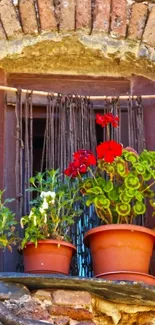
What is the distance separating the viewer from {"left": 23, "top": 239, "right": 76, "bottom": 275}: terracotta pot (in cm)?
409

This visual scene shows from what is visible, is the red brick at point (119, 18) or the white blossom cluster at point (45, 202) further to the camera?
the red brick at point (119, 18)

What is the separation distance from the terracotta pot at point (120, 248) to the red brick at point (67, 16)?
123cm

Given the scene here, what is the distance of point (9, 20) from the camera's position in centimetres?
481

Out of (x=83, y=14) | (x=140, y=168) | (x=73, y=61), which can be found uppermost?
(x=83, y=14)

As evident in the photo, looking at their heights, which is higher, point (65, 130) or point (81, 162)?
point (65, 130)

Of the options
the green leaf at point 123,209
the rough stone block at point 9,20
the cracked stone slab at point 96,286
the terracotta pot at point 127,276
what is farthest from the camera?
the rough stone block at point 9,20

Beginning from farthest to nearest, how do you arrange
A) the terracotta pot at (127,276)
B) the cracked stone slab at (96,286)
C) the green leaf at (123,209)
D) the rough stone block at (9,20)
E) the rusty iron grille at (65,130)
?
the rough stone block at (9,20) → the rusty iron grille at (65,130) → the green leaf at (123,209) → the terracotta pot at (127,276) → the cracked stone slab at (96,286)

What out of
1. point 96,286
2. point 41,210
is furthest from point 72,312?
point 41,210

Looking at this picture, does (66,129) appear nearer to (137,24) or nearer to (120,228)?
(137,24)

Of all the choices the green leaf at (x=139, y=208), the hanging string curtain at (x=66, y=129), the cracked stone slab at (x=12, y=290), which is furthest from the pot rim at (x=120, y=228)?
the hanging string curtain at (x=66, y=129)

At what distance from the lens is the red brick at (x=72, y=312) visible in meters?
3.86

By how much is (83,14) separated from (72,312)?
Result: 1.72m

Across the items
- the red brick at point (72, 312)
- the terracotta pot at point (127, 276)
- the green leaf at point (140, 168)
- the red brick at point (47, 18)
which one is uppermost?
the red brick at point (47, 18)

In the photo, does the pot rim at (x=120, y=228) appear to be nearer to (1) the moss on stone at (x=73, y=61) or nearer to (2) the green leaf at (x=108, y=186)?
(2) the green leaf at (x=108, y=186)
